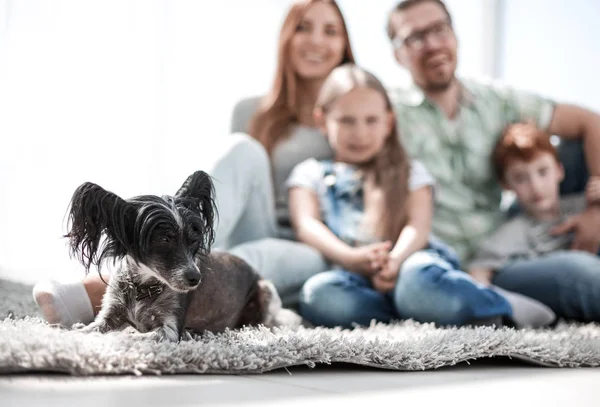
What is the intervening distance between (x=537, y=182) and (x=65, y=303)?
5.42ft

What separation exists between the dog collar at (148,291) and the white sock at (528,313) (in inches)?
43.2

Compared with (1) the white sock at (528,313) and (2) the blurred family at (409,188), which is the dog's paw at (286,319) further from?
(1) the white sock at (528,313)

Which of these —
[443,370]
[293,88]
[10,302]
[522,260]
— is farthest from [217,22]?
[443,370]

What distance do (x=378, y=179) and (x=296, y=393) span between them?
112 cm

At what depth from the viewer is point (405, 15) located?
2408 millimetres

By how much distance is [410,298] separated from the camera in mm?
1812

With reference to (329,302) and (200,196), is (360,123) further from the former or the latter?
(200,196)

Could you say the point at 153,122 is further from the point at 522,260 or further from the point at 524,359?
the point at 524,359

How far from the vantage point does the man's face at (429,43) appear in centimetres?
236

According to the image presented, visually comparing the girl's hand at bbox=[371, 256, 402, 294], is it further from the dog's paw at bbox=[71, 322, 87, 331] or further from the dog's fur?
the dog's paw at bbox=[71, 322, 87, 331]

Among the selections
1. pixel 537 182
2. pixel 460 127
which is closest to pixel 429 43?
pixel 460 127

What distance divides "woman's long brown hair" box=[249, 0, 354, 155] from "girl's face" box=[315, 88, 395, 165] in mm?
281

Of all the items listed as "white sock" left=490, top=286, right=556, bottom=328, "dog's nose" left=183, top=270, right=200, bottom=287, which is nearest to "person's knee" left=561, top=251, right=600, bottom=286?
"white sock" left=490, top=286, right=556, bottom=328

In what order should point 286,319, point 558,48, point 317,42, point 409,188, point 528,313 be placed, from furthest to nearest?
point 558,48, point 317,42, point 409,188, point 528,313, point 286,319
